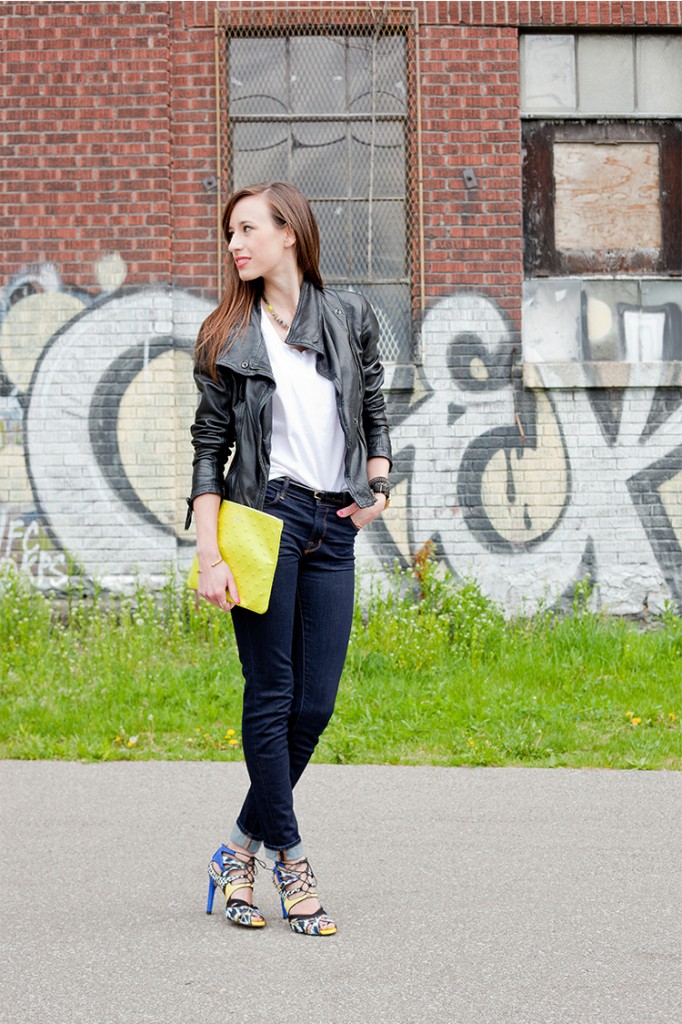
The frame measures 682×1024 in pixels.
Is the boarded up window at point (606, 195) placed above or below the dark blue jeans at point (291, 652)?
above

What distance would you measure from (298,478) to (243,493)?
16 centimetres

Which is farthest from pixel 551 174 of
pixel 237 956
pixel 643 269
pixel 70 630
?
pixel 237 956

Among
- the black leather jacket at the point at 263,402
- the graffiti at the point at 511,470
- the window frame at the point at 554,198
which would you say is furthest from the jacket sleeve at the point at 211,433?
the window frame at the point at 554,198

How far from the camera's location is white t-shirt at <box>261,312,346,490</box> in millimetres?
3479

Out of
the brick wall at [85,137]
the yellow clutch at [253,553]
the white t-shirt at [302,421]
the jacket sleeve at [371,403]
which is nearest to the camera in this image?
the yellow clutch at [253,553]

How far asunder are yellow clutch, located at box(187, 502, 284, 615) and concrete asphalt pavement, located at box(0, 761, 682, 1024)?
948mm

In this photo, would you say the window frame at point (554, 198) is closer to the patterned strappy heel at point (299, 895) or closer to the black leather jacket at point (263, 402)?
the black leather jacket at point (263, 402)

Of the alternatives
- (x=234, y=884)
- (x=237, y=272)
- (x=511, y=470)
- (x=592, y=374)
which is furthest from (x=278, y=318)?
(x=592, y=374)

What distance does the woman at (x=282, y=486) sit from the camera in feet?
11.3

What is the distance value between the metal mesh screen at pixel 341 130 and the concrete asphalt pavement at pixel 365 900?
4.02 meters

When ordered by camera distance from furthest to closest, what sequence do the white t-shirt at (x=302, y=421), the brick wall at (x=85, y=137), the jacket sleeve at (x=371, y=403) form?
1. the brick wall at (x=85, y=137)
2. the jacket sleeve at (x=371, y=403)
3. the white t-shirt at (x=302, y=421)

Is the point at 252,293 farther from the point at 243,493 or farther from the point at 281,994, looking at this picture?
the point at 281,994

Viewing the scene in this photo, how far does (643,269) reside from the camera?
27.6ft

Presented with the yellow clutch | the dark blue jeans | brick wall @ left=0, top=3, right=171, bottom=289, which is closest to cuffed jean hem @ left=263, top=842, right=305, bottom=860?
the dark blue jeans
